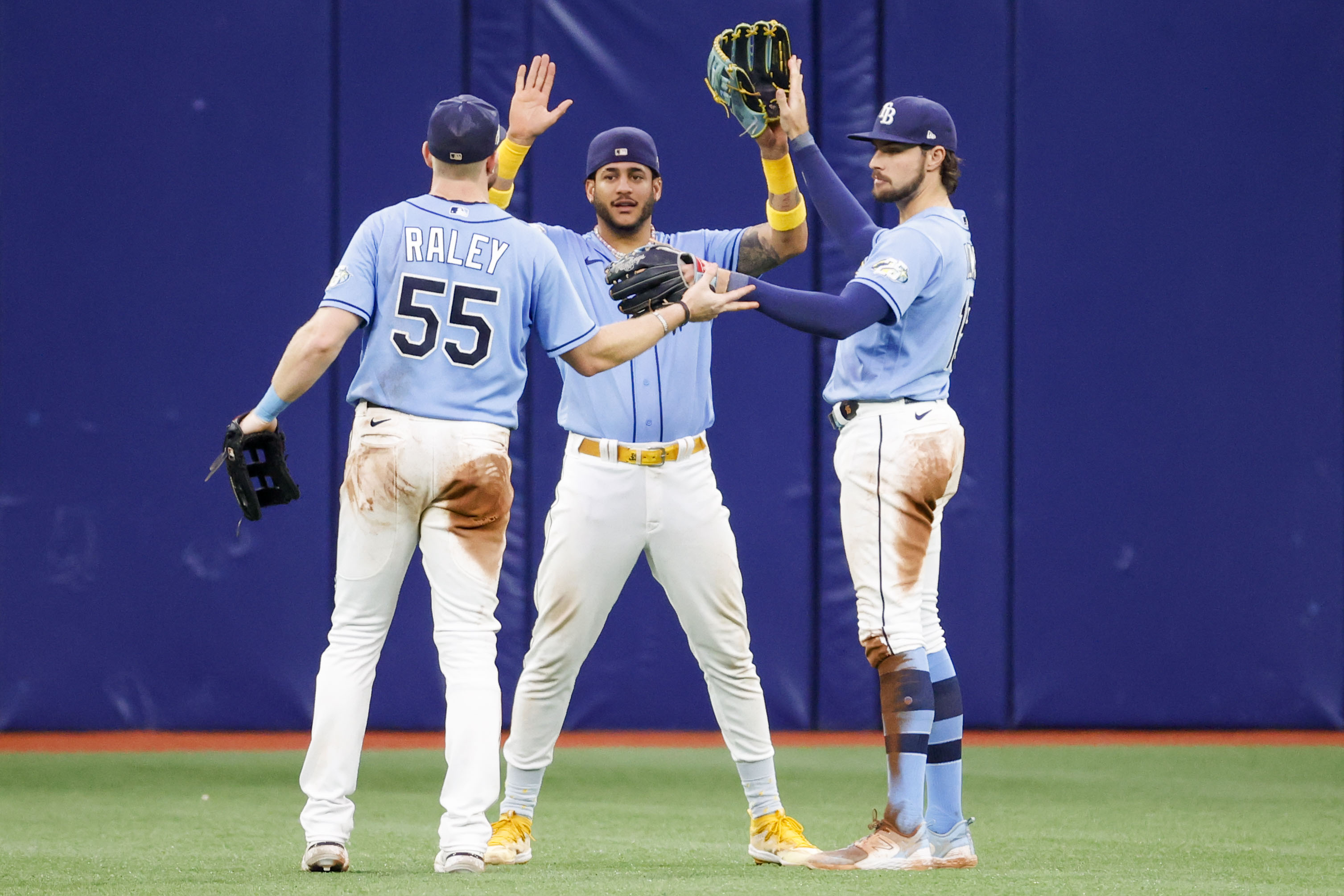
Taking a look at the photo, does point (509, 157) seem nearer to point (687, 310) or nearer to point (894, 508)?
point (687, 310)

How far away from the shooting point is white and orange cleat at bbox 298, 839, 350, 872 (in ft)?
11.2

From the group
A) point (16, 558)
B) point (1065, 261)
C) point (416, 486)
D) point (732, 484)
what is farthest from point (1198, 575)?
point (16, 558)

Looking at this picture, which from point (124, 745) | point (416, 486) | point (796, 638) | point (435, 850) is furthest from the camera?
point (796, 638)

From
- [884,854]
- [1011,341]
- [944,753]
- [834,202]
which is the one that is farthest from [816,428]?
[884,854]

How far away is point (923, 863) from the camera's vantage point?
11.8ft

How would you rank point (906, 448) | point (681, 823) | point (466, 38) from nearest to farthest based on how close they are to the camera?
point (906, 448), point (681, 823), point (466, 38)

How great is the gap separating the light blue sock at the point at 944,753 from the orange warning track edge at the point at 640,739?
2.77 metres

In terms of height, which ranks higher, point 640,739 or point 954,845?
point 954,845

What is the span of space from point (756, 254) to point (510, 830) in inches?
65.8

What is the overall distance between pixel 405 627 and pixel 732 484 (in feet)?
5.22

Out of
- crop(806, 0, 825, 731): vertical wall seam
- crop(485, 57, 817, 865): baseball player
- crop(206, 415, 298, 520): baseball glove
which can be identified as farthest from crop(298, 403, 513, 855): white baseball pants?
crop(806, 0, 825, 731): vertical wall seam

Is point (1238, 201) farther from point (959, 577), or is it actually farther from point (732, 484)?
point (732, 484)

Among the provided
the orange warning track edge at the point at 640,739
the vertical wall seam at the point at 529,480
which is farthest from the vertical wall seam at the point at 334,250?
the vertical wall seam at the point at 529,480

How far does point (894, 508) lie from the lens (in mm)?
3676
